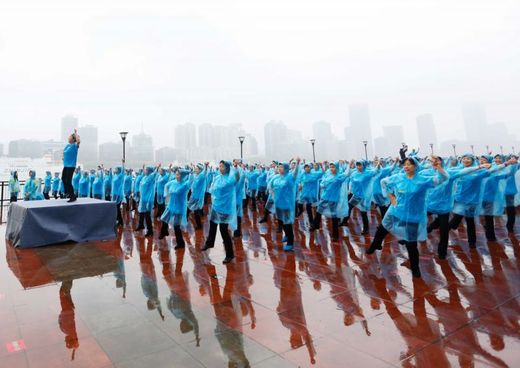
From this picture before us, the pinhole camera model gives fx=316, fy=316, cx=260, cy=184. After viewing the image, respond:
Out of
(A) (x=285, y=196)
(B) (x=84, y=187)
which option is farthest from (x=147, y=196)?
(B) (x=84, y=187)

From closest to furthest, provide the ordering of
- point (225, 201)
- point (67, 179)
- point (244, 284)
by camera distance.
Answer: point (244, 284) → point (225, 201) → point (67, 179)

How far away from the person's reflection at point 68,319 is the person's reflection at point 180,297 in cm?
92

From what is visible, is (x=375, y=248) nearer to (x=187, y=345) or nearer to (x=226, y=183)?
(x=226, y=183)

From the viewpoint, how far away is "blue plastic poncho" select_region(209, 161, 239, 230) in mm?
5707

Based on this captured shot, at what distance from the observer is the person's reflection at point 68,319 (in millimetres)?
2838

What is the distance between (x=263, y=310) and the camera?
3.51 m

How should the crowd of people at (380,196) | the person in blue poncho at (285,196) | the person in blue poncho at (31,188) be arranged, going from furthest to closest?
1. the person in blue poncho at (31,188)
2. the person in blue poncho at (285,196)
3. the crowd of people at (380,196)

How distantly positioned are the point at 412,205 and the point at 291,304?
88.3 inches

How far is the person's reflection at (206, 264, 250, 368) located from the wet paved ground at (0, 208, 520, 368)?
0.6 inches

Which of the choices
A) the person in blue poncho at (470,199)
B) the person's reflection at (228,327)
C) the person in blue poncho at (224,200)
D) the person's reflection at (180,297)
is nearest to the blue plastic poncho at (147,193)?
the person's reflection at (180,297)

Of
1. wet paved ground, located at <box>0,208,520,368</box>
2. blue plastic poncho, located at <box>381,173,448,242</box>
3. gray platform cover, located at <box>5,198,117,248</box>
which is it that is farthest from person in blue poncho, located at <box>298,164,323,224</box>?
gray platform cover, located at <box>5,198,117,248</box>

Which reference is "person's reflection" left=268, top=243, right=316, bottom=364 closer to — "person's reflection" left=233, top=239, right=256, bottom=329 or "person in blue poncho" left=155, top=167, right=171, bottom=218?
"person's reflection" left=233, top=239, right=256, bottom=329

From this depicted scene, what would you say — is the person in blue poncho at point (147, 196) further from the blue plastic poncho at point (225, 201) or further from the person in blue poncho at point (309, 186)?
the person in blue poncho at point (309, 186)

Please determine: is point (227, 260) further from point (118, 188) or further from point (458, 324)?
point (118, 188)
